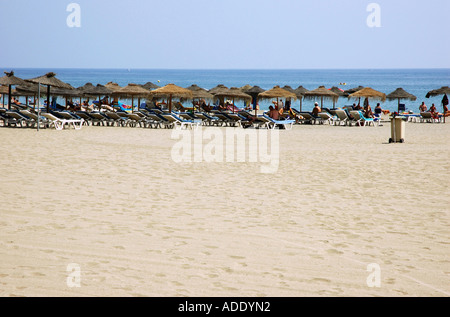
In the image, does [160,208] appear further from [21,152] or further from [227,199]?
[21,152]

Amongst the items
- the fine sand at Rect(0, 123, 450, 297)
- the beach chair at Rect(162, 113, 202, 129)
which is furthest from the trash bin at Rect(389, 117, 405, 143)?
the beach chair at Rect(162, 113, 202, 129)

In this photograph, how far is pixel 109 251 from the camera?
4.55 meters

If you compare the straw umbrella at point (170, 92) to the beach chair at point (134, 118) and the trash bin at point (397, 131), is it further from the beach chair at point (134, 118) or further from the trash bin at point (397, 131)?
the trash bin at point (397, 131)

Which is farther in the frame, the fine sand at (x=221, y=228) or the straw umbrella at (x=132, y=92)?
the straw umbrella at (x=132, y=92)

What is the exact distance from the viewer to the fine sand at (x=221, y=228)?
3898mm

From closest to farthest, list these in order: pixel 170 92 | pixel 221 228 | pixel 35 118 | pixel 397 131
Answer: pixel 221 228 < pixel 397 131 < pixel 35 118 < pixel 170 92

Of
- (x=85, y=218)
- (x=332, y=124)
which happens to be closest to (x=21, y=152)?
(x=85, y=218)

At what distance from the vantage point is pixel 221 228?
5.36 meters

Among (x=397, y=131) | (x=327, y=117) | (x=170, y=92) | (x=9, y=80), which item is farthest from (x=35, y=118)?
(x=327, y=117)

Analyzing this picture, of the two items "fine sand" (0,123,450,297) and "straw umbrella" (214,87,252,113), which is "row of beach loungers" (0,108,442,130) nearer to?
"straw umbrella" (214,87,252,113)

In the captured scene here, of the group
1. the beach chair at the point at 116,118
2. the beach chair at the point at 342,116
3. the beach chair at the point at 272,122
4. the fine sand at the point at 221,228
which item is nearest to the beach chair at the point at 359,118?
the beach chair at the point at 342,116

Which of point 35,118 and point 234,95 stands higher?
point 234,95

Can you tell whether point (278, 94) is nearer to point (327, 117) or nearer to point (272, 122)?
point (327, 117)

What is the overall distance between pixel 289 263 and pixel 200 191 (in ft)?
10.0
